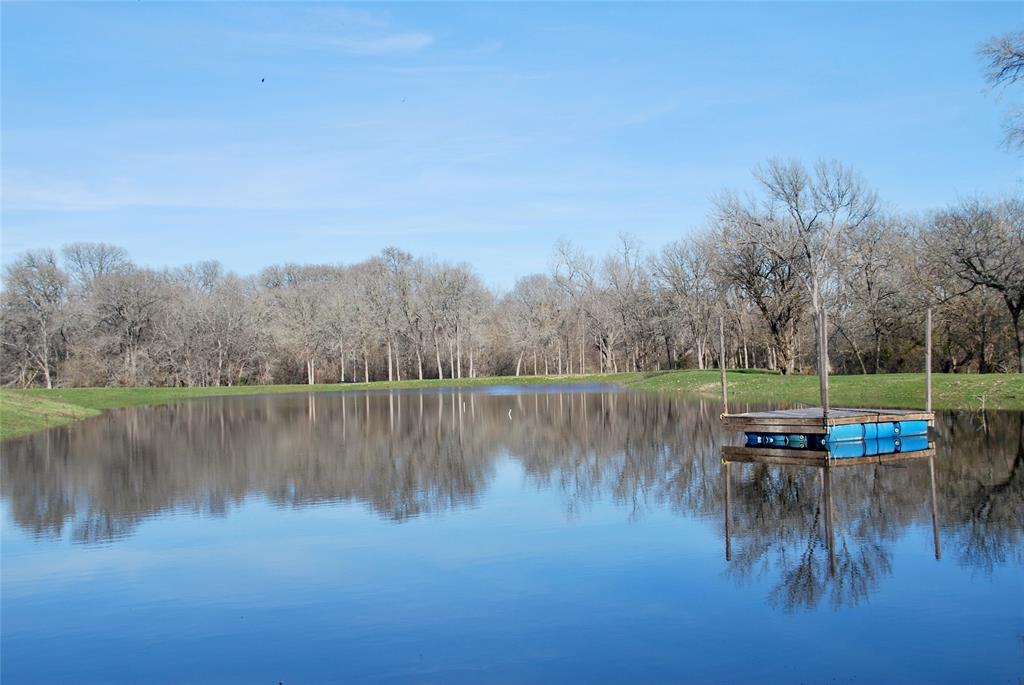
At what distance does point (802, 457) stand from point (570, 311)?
65823mm

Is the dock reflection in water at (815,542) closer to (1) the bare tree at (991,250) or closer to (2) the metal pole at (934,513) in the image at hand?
(2) the metal pole at (934,513)

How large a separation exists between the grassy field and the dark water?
37.8 ft


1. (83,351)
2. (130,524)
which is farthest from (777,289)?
(83,351)

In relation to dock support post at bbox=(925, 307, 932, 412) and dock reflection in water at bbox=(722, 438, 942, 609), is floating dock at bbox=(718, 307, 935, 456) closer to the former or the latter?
dock support post at bbox=(925, 307, 932, 412)

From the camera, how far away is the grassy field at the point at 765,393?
33938mm

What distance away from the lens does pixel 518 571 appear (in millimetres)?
11734

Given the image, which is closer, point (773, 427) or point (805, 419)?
point (805, 419)

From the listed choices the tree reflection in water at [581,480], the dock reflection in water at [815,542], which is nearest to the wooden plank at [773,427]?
the tree reflection in water at [581,480]

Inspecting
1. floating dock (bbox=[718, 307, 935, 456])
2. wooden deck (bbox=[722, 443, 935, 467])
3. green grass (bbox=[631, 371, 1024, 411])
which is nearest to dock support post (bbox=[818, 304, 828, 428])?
floating dock (bbox=[718, 307, 935, 456])

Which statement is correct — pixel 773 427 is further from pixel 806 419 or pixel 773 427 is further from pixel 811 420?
pixel 811 420

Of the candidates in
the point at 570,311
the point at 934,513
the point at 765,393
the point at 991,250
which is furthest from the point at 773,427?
the point at 570,311

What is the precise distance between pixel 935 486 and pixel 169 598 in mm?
13055

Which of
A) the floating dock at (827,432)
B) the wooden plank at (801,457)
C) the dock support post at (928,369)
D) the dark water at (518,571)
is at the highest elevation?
the dock support post at (928,369)

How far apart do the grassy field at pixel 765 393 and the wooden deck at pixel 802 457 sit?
13.1m
